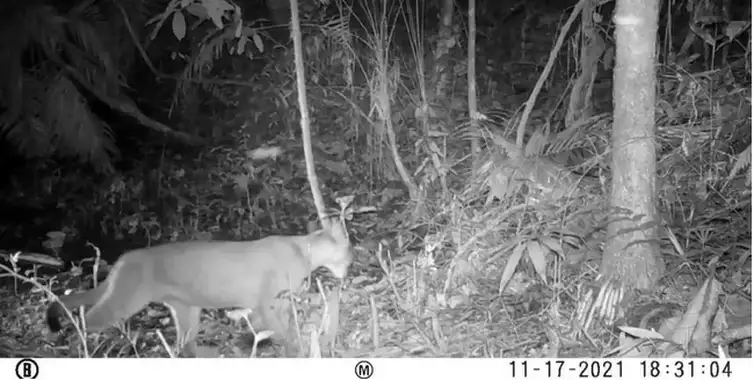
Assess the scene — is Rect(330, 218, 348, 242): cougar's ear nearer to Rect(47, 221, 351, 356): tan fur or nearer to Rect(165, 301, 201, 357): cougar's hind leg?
Rect(47, 221, 351, 356): tan fur

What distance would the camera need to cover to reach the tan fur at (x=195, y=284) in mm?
1624

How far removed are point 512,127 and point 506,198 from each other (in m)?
0.19

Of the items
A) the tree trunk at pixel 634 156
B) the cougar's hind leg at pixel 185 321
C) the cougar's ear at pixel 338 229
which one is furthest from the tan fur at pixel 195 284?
the tree trunk at pixel 634 156

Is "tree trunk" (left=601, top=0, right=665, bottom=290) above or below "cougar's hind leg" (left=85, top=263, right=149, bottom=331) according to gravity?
above

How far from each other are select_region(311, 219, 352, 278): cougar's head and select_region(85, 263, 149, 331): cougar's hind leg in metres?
0.34

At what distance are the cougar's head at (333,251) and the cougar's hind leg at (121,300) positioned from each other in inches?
13.3

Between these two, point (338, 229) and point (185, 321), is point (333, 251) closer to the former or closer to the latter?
point (338, 229)

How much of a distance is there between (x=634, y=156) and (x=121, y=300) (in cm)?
106

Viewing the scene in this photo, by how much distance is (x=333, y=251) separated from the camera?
1.72 m

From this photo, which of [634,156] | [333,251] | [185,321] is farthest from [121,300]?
[634,156]

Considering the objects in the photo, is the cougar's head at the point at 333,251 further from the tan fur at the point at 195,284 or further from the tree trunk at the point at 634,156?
the tree trunk at the point at 634,156

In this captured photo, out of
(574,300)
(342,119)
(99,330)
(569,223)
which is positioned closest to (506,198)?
(569,223)

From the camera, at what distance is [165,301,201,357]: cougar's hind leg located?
162cm

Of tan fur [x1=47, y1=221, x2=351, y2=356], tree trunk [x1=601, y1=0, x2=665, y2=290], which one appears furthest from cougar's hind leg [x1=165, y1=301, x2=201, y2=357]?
tree trunk [x1=601, y1=0, x2=665, y2=290]
